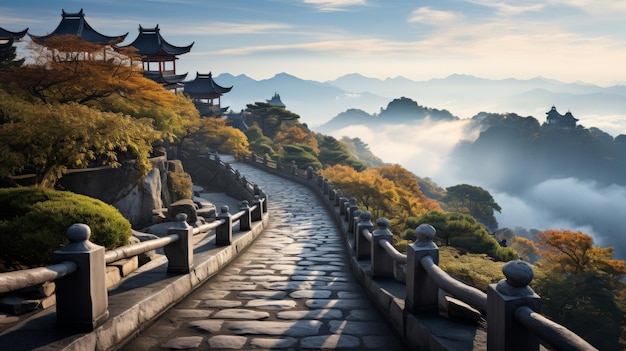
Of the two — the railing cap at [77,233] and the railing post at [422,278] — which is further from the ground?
the railing cap at [77,233]

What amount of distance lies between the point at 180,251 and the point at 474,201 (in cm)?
6653

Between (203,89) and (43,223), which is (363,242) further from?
(203,89)

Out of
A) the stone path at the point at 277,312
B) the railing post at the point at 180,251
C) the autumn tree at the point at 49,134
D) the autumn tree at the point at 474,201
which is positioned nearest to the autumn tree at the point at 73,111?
the autumn tree at the point at 49,134

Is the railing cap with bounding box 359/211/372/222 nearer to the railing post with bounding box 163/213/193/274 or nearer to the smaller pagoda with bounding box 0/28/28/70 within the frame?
the railing post with bounding box 163/213/193/274

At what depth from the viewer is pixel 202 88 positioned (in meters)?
56.4

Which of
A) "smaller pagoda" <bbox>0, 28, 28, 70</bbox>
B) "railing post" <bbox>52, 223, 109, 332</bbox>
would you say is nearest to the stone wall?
"railing post" <bbox>52, 223, 109, 332</bbox>

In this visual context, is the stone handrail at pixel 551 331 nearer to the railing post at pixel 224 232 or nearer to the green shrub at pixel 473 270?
the railing post at pixel 224 232

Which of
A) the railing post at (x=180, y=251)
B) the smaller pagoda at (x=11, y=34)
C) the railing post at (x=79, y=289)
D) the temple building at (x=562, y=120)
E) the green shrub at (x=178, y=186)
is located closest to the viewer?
the railing post at (x=79, y=289)

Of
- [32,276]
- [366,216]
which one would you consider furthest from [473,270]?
[32,276]

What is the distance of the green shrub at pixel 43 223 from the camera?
235 inches

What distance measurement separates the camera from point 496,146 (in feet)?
471

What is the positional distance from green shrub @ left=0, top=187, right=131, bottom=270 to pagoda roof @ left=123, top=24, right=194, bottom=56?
149 ft

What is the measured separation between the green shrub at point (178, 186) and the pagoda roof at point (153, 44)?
29.7 m

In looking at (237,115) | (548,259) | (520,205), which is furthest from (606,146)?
(548,259)
